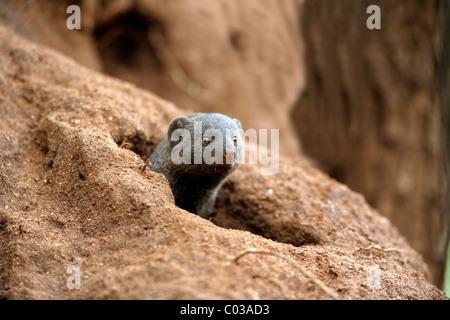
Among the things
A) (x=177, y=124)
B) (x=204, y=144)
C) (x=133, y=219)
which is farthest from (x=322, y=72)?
(x=133, y=219)

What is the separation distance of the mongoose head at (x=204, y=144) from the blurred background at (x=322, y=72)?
3089 millimetres

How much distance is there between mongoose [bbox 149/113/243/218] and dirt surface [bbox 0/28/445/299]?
13.8 inches

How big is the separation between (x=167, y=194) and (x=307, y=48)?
212 inches

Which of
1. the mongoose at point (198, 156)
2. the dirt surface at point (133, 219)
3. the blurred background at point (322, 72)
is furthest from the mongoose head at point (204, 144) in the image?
the blurred background at point (322, 72)

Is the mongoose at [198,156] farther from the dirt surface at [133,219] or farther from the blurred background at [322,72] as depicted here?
the blurred background at [322,72]

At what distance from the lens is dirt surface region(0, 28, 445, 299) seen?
188 cm

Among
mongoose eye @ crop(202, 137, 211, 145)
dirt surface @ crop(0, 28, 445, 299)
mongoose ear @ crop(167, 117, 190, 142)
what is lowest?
dirt surface @ crop(0, 28, 445, 299)

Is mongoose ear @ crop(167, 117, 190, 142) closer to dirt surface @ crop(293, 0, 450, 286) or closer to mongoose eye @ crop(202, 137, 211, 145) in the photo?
mongoose eye @ crop(202, 137, 211, 145)

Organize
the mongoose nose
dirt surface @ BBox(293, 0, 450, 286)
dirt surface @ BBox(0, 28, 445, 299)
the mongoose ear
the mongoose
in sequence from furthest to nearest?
dirt surface @ BBox(293, 0, 450, 286), the mongoose ear, the mongoose, the mongoose nose, dirt surface @ BBox(0, 28, 445, 299)

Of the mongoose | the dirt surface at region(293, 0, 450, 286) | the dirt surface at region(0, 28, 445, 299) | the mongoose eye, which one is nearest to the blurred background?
the dirt surface at region(293, 0, 450, 286)

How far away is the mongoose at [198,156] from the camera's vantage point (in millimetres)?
2723

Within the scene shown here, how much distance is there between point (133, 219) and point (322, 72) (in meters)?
5.25

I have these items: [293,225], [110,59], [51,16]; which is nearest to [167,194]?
[293,225]

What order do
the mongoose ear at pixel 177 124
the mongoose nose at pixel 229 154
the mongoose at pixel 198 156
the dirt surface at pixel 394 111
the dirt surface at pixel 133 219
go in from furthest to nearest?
1. the dirt surface at pixel 394 111
2. the mongoose ear at pixel 177 124
3. the mongoose at pixel 198 156
4. the mongoose nose at pixel 229 154
5. the dirt surface at pixel 133 219
